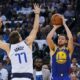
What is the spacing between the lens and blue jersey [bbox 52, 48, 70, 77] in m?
9.78

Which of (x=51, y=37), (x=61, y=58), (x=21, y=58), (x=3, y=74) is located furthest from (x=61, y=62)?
(x=3, y=74)

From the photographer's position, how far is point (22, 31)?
56.2 feet

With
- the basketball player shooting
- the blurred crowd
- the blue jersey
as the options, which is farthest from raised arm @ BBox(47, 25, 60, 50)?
the blurred crowd

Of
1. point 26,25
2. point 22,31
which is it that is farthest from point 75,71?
point 26,25

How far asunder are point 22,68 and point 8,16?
1266 centimetres

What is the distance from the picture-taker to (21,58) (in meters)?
8.43

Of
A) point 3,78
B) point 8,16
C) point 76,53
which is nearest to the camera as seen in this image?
point 3,78

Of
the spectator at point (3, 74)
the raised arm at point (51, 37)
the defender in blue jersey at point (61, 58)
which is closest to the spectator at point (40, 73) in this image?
the spectator at point (3, 74)

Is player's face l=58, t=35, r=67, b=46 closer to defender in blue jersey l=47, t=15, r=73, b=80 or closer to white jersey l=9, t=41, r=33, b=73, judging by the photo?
defender in blue jersey l=47, t=15, r=73, b=80

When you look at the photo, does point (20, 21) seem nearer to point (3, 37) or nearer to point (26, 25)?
point (26, 25)

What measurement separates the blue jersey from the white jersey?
1.47 m

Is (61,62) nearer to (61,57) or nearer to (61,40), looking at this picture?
(61,57)

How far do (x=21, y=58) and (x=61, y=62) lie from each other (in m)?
1.60

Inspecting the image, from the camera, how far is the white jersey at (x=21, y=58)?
27.7 ft
